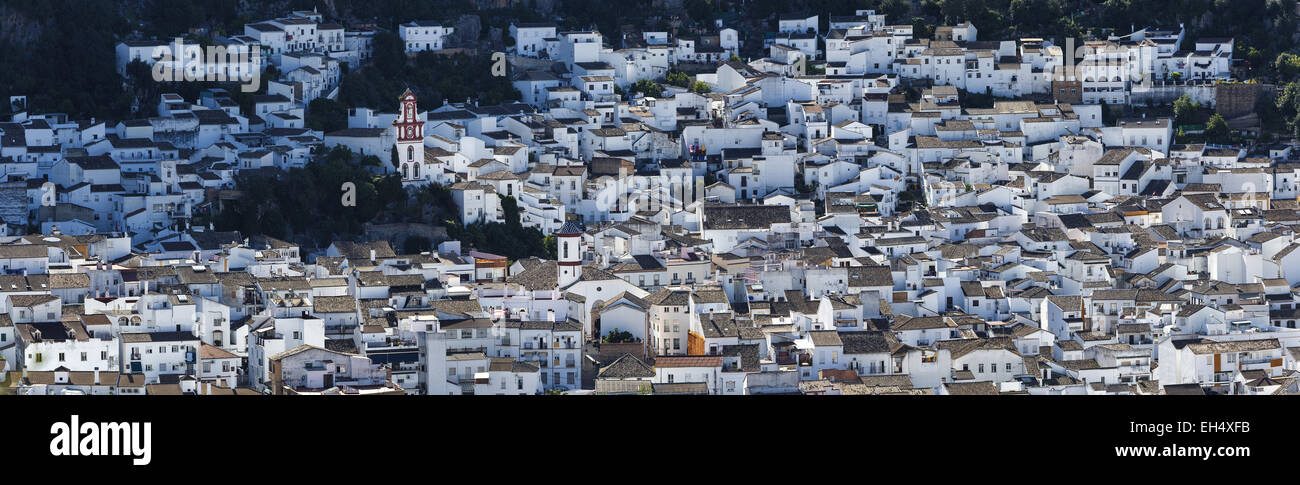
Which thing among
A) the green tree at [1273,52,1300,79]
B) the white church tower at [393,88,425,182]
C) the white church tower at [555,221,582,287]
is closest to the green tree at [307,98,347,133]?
the white church tower at [393,88,425,182]

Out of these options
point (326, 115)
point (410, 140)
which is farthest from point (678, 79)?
point (410, 140)

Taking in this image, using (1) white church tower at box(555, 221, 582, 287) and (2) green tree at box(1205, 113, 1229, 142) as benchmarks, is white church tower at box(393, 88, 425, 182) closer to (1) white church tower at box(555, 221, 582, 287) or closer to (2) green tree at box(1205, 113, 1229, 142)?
(1) white church tower at box(555, 221, 582, 287)

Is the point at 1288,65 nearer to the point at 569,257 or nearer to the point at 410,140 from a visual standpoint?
the point at 410,140

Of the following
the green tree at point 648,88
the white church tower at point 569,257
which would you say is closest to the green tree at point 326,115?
the green tree at point 648,88
